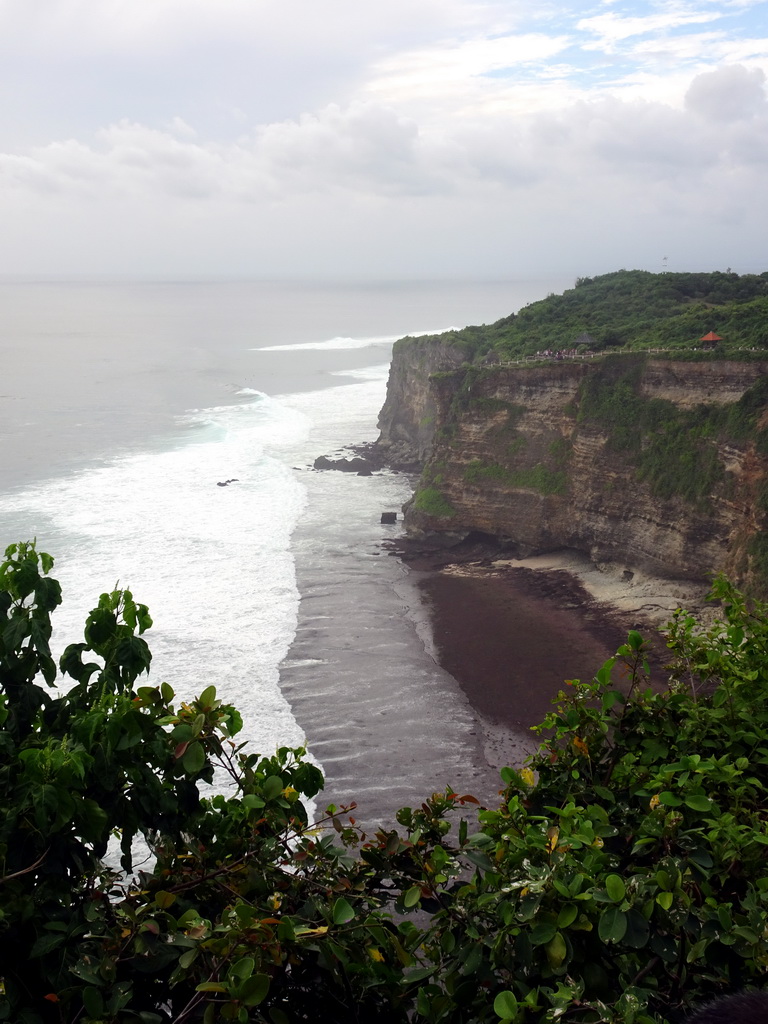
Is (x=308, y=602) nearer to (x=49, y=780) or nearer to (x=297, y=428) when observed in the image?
(x=49, y=780)

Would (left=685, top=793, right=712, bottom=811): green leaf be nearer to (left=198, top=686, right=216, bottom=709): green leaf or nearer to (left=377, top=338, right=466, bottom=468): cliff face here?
(left=198, top=686, right=216, bottom=709): green leaf

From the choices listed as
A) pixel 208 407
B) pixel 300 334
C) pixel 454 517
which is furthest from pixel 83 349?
pixel 454 517

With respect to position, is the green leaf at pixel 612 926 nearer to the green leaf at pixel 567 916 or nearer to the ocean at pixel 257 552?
the green leaf at pixel 567 916

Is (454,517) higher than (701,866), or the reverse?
(701,866)

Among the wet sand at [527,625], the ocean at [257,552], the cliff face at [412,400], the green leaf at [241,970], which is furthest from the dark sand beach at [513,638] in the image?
the cliff face at [412,400]

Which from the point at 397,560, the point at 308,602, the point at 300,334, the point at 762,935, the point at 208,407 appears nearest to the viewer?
the point at 762,935

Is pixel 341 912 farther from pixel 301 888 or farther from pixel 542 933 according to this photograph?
pixel 542 933

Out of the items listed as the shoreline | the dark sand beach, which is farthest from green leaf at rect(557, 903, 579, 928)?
the dark sand beach
